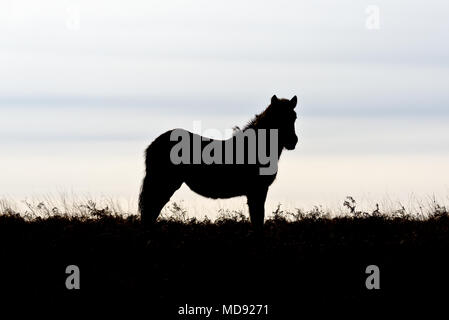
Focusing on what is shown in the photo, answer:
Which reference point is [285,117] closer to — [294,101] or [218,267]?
[294,101]

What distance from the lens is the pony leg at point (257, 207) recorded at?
1296cm

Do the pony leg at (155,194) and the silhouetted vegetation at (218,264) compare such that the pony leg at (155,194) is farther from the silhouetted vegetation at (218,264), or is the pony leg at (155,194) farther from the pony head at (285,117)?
the pony head at (285,117)

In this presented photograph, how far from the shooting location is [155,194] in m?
14.2

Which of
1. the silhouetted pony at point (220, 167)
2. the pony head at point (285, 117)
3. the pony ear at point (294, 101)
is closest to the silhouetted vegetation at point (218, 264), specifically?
the silhouetted pony at point (220, 167)

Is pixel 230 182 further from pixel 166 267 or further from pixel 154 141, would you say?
pixel 166 267

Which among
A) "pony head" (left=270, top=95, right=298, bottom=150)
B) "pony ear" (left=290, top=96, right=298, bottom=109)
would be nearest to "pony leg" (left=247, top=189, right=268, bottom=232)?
"pony head" (left=270, top=95, right=298, bottom=150)

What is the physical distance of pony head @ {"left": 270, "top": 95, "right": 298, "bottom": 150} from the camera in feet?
44.5

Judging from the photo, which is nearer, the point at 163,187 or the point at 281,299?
the point at 281,299

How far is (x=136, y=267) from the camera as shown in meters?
9.76

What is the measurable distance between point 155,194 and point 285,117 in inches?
125

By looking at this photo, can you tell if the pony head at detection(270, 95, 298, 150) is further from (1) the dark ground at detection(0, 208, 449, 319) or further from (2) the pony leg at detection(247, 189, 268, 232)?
(1) the dark ground at detection(0, 208, 449, 319)

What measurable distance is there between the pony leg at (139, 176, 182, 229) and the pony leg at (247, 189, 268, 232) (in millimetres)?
1829
